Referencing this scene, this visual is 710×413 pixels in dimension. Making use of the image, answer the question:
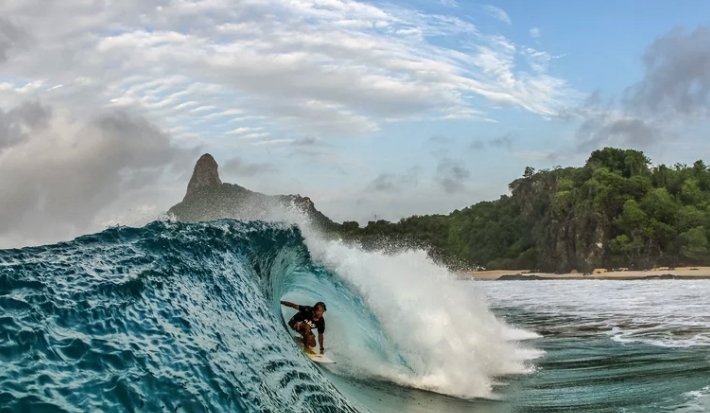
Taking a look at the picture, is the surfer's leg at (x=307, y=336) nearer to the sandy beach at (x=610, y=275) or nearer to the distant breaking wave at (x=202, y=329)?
the distant breaking wave at (x=202, y=329)

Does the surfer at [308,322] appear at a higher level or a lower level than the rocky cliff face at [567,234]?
lower

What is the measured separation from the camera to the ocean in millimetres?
4887

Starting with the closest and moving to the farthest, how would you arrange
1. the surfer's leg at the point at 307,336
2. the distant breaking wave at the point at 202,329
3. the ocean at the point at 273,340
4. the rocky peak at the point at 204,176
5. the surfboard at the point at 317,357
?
the distant breaking wave at the point at 202,329 → the ocean at the point at 273,340 → the surfboard at the point at 317,357 → the surfer's leg at the point at 307,336 → the rocky peak at the point at 204,176

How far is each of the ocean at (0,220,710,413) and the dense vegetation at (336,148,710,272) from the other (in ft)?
192

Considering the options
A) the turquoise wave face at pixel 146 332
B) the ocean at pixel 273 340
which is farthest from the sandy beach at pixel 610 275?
the turquoise wave face at pixel 146 332

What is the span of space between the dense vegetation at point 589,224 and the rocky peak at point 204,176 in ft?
63.4

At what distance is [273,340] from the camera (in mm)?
7770

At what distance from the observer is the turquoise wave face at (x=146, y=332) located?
4.54m

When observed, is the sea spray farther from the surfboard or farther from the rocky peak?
the rocky peak

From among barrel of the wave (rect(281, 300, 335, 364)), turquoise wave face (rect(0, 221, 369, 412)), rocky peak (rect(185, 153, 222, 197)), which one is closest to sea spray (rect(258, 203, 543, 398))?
barrel of the wave (rect(281, 300, 335, 364))

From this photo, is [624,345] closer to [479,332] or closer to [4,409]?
[479,332]

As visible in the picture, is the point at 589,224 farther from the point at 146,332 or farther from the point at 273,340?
the point at 146,332

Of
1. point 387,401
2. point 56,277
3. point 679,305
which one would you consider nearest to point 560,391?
point 387,401

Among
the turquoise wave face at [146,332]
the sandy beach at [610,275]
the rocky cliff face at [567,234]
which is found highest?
the rocky cliff face at [567,234]
